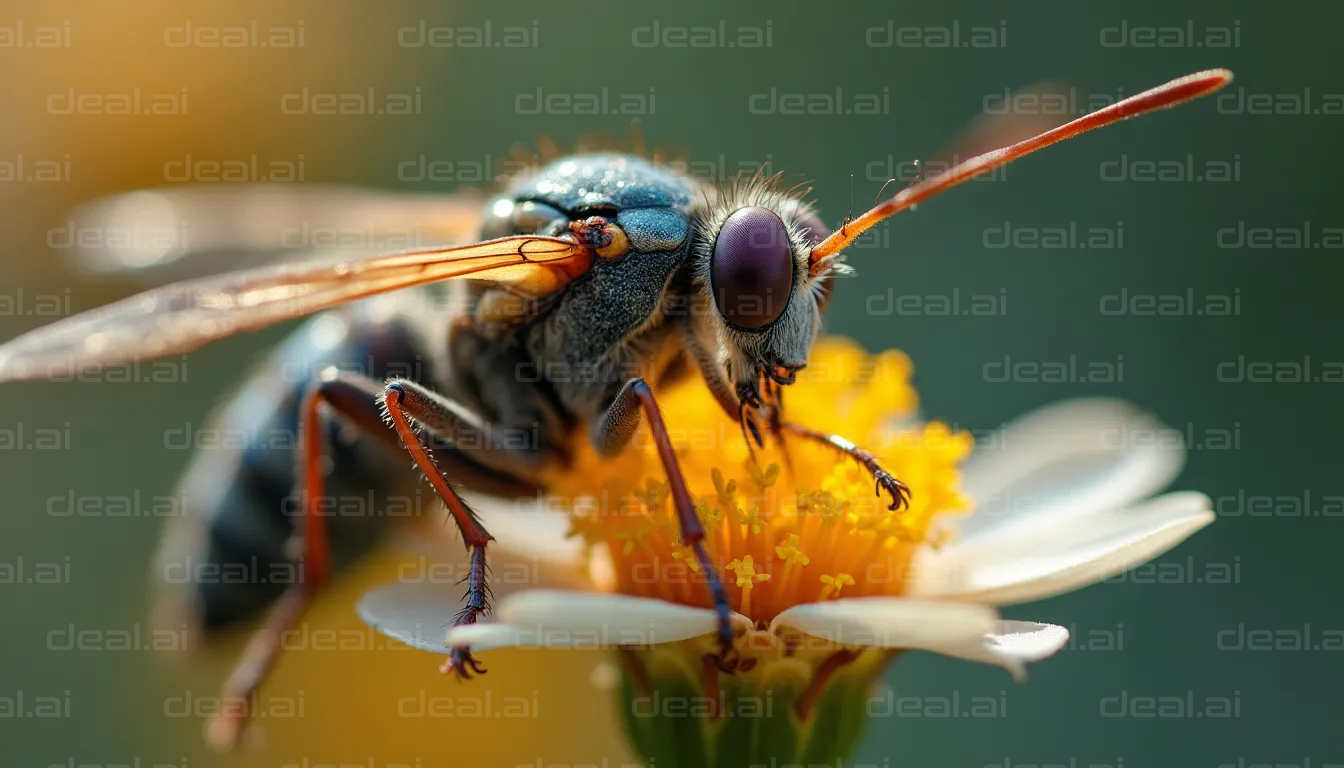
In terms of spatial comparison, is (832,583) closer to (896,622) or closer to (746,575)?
(746,575)

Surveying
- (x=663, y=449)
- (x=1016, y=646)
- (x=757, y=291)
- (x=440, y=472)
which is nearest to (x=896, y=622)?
(x=1016, y=646)

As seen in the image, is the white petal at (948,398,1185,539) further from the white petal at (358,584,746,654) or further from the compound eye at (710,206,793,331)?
the white petal at (358,584,746,654)

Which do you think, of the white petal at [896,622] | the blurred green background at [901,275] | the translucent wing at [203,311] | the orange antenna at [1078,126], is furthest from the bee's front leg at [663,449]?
the blurred green background at [901,275]

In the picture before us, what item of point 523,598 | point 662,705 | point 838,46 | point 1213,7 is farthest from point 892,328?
point 523,598

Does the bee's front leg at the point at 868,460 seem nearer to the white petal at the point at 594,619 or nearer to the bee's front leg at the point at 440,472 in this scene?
the white petal at the point at 594,619

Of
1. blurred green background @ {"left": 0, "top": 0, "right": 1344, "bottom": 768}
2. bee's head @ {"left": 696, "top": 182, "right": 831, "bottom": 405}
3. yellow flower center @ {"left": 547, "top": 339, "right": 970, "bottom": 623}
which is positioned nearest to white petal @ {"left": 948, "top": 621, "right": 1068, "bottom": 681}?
yellow flower center @ {"left": 547, "top": 339, "right": 970, "bottom": 623}
